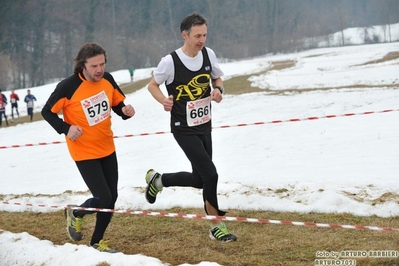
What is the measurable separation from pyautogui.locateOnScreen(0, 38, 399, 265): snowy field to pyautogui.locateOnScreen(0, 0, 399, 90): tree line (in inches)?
1733

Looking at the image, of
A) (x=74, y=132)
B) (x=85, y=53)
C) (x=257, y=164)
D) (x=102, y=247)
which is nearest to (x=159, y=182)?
(x=102, y=247)

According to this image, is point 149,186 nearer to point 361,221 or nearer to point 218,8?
point 361,221

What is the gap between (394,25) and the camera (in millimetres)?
112688

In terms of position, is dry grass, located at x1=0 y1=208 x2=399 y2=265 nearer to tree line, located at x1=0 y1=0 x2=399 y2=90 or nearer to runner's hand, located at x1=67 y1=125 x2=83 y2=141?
runner's hand, located at x1=67 y1=125 x2=83 y2=141

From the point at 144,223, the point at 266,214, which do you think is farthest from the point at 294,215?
the point at 144,223

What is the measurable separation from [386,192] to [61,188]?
595 centimetres

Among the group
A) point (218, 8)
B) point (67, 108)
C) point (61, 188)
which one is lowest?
point (61, 188)

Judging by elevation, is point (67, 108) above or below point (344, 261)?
above

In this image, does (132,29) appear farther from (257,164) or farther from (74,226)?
(74,226)

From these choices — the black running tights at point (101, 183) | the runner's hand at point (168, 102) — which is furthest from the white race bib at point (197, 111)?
the black running tights at point (101, 183)

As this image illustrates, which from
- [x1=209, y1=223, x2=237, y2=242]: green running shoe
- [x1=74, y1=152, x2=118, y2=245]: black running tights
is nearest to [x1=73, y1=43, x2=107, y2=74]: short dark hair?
[x1=74, y1=152, x2=118, y2=245]: black running tights

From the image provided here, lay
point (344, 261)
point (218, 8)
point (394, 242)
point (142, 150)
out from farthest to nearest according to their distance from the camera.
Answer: point (218, 8)
point (142, 150)
point (394, 242)
point (344, 261)

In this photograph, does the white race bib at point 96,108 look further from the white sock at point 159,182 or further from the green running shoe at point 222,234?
the green running shoe at point 222,234

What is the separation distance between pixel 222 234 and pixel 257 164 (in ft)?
17.2
